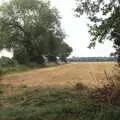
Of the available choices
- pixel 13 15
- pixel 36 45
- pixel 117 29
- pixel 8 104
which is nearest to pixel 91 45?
pixel 117 29

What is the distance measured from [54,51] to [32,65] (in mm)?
4296

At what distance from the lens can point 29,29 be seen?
48.2 meters

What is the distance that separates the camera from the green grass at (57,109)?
30.5ft

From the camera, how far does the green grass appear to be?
928cm

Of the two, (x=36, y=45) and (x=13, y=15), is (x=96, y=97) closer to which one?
(x=36, y=45)

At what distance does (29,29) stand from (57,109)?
Result: 3852 centimetres

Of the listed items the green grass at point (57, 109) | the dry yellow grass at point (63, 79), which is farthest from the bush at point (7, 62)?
the green grass at point (57, 109)

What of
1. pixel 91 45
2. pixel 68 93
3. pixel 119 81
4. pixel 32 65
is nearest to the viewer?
pixel 119 81

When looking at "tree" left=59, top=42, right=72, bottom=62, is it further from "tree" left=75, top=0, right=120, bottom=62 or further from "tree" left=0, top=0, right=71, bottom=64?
"tree" left=75, top=0, right=120, bottom=62

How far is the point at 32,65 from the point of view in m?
47.1

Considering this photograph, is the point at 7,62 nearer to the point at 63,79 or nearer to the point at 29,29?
the point at 29,29

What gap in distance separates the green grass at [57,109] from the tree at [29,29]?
35.0 m

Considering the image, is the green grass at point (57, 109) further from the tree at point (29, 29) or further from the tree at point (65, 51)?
the tree at point (65, 51)

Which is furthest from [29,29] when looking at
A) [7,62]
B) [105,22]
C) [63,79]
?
[105,22]
